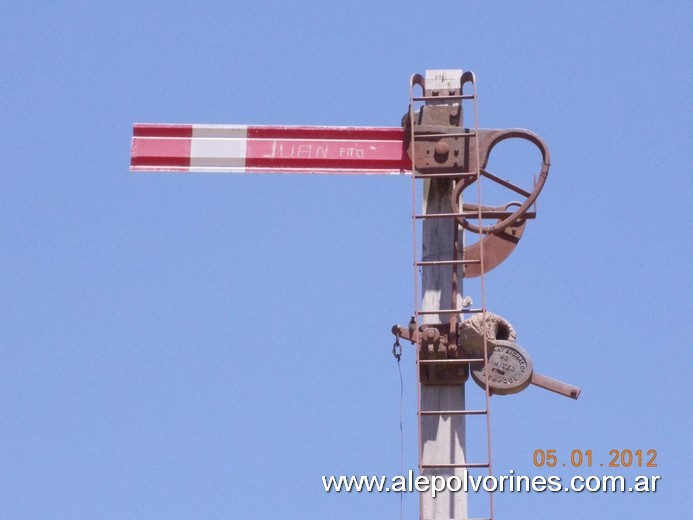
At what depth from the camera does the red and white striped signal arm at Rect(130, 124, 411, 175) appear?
27.7 feet

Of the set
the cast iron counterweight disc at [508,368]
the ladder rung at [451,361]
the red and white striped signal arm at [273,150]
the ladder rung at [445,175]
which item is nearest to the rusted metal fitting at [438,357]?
the ladder rung at [451,361]

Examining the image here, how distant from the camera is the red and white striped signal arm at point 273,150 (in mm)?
8438

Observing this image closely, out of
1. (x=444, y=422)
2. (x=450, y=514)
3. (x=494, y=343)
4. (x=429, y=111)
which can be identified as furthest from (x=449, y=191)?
(x=450, y=514)

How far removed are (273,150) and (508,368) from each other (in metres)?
2.23

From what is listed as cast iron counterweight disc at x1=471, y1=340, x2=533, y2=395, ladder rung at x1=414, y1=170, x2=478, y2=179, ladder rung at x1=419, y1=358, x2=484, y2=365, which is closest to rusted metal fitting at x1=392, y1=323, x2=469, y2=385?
ladder rung at x1=419, y1=358, x2=484, y2=365

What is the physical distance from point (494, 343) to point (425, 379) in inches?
20.9

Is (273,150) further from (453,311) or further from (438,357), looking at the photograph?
(438,357)

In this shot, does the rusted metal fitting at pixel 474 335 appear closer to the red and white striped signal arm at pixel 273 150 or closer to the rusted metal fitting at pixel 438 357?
the rusted metal fitting at pixel 438 357

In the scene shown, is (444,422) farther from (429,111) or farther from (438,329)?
(429,111)

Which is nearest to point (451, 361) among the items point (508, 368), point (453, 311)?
point (453, 311)

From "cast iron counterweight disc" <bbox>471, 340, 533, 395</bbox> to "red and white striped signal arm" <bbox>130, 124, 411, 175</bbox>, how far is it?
1.42 metres

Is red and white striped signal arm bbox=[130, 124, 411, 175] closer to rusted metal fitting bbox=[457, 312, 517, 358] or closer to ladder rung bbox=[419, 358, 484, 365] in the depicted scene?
rusted metal fitting bbox=[457, 312, 517, 358]

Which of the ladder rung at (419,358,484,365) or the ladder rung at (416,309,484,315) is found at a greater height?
the ladder rung at (416,309,484,315)

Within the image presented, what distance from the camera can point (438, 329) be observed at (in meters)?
7.77
